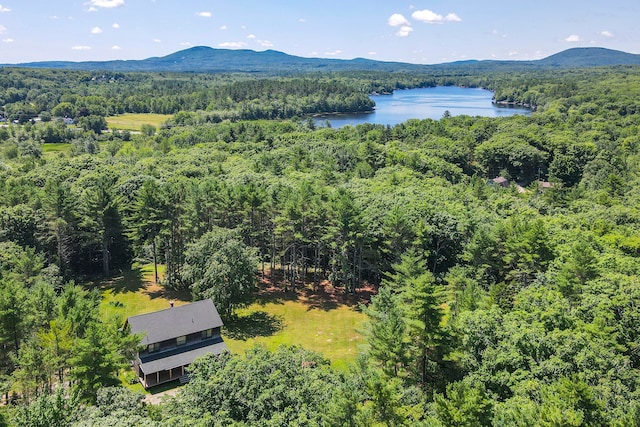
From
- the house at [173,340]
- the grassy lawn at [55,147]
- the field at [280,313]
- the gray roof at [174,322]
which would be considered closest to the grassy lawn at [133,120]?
the grassy lawn at [55,147]

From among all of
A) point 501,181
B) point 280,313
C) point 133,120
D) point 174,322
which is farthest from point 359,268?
point 133,120

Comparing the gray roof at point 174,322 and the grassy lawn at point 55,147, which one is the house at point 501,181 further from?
the grassy lawn at point 55,147

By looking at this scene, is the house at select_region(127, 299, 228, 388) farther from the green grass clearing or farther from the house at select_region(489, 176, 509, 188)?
the house at select_region(489, 176, 509, 188)

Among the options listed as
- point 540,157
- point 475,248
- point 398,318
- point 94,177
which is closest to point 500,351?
point 398,318

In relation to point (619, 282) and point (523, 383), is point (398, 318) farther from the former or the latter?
point (619, 282)

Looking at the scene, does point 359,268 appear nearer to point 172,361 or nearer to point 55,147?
point 172,361

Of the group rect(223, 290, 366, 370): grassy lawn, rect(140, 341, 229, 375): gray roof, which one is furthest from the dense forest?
rect(140, 341, 229, 375): gray roof
